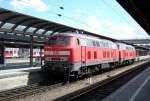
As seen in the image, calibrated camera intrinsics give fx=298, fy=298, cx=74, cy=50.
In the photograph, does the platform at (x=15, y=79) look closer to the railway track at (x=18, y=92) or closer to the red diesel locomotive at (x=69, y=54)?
the railway track at (x=18, y=92)

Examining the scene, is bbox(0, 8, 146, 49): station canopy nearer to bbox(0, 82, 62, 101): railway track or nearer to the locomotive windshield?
the locomotive windshield

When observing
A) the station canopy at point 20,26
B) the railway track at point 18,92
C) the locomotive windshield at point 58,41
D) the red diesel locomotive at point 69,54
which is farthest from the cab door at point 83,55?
the railway track at point 18,92

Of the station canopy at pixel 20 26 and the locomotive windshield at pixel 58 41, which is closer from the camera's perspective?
the station canopy at pixel 20 26

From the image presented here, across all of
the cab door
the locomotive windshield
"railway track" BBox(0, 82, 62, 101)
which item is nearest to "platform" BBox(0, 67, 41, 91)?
"railway track" BBox(0, 82, 62, 101)

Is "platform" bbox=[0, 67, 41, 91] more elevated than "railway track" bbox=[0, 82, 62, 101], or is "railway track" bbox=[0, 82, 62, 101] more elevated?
"platform" bbox=[0, 67, 41, 91]

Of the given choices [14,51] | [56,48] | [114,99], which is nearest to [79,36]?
[56,48]

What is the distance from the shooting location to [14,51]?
69812 millimetres

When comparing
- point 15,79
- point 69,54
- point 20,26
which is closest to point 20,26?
point 20,26

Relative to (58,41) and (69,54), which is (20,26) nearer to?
(58,41)

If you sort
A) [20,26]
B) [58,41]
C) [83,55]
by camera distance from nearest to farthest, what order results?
[58,41], [83,55], [20,26]

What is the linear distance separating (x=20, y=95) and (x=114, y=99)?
4789 millimetres

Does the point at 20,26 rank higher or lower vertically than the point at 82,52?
higher

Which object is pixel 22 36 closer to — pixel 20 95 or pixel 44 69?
pixel 44 69

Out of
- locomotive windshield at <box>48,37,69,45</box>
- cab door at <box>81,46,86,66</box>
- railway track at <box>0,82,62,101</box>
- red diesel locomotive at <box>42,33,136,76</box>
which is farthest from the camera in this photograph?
cab door at <box>81,46,86,66</box>
